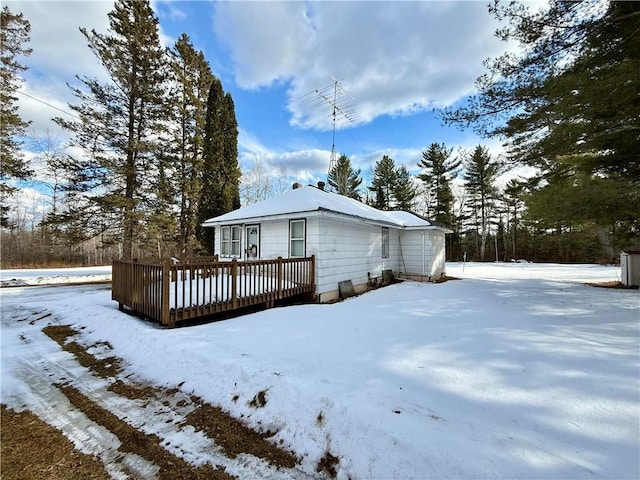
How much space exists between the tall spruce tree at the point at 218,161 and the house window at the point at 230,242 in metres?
4.36

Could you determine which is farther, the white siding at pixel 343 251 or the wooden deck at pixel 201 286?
the white siding at pixel 343 251

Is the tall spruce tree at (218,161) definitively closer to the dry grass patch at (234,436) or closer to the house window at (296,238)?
the house window at (296,238)

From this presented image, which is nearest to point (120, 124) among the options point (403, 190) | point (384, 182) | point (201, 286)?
point (201, 286)

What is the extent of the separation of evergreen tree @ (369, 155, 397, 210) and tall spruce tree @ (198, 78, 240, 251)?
17.7m

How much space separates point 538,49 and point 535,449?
7.96 meters

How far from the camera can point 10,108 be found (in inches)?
504

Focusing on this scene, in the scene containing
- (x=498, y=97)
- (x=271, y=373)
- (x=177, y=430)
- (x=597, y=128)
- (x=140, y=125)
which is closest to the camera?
(x=177, y=430)

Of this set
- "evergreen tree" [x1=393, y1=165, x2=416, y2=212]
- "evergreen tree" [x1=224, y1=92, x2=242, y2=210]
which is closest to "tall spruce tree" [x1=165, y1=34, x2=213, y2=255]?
"evergreen tree" [x1=224, y1=92, x2=242, y2=210]

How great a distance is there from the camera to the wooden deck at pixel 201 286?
5.37m

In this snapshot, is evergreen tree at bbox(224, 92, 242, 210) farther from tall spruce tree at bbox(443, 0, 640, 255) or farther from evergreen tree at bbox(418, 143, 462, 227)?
evergreen tree at bbox(418, 143, 462, 227)

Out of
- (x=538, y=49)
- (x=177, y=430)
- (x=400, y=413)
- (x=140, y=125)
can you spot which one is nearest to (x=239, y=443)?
(x=177, y=430)

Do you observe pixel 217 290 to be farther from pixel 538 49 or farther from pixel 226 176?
pixel 226 176

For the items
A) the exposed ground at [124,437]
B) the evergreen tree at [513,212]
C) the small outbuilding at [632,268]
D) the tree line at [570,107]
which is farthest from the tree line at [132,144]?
the evergreen tree at [513,212]

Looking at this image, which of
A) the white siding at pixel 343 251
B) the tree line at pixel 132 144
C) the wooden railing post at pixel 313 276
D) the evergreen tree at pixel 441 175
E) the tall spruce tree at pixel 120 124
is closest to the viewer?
the wooden railing post at pixel 313 276
